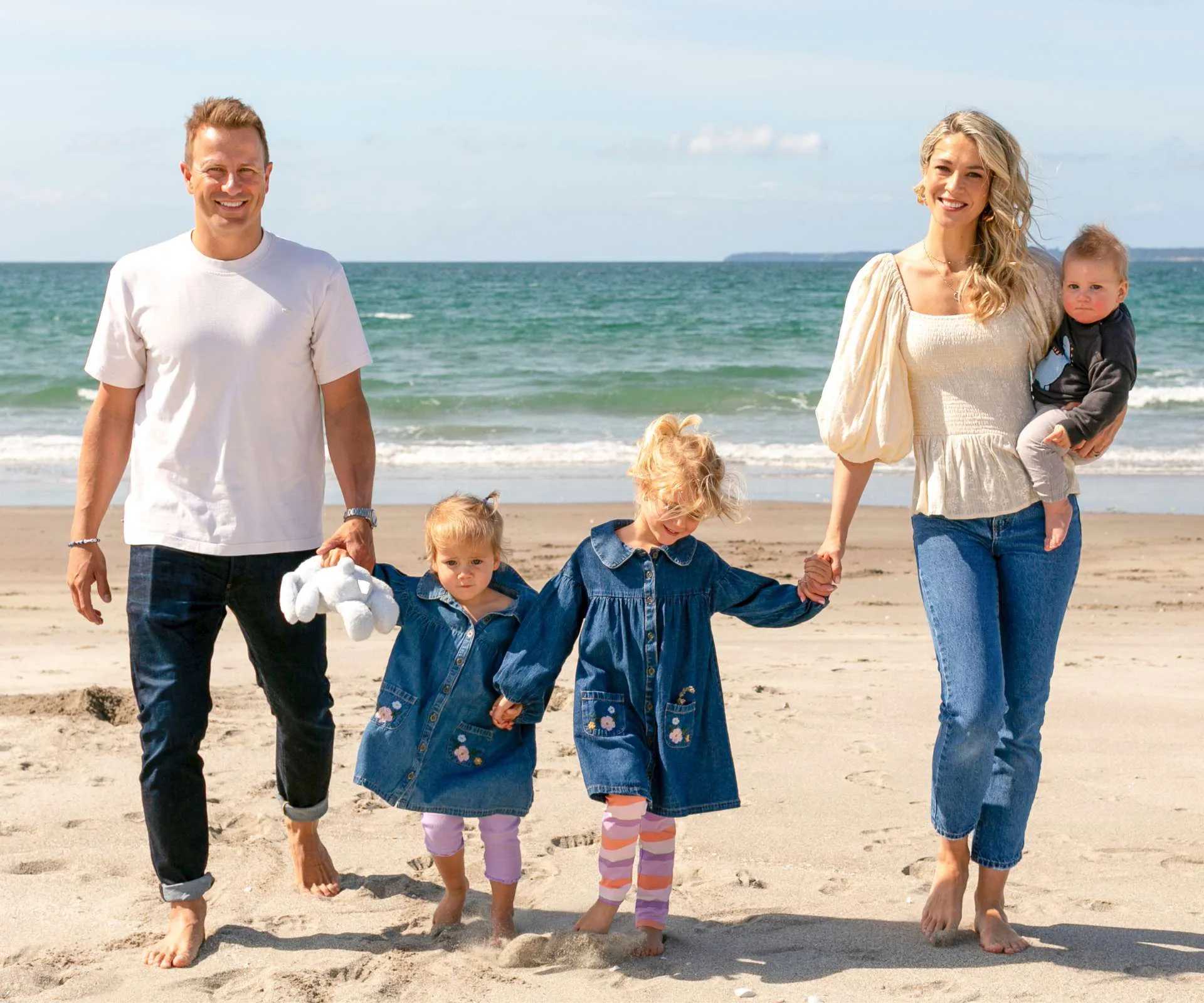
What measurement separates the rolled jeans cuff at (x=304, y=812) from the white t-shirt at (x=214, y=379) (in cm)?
82

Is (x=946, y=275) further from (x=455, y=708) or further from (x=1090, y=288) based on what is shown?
(x=455, y=708)

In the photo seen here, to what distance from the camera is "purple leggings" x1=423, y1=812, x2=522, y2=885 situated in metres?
3.56

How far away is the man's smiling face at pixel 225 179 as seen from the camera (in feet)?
11.3

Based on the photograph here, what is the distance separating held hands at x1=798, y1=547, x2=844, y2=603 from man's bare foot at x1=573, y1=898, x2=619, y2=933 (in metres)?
0.94

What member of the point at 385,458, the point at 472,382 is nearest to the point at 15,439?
the point at 385,458

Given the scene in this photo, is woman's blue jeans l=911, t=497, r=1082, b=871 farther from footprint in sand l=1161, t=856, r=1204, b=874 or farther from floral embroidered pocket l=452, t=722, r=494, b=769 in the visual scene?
floral embroidered pocket l=452, t=722, r=494, b=769

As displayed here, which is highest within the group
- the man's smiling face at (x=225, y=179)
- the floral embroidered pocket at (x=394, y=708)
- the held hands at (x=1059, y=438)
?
the man's smiling face at (x=225, y=179)

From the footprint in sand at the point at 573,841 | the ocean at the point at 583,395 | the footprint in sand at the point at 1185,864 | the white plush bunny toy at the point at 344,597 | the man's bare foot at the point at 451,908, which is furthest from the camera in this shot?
the ocean at the point at 583,395

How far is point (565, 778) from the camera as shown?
4828 mm

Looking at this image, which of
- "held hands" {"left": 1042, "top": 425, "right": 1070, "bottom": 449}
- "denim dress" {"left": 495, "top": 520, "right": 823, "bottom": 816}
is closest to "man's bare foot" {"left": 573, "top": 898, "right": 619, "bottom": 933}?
"denim dress" {"left": 495, "top": 520, "right": 823, "bottom": 816}

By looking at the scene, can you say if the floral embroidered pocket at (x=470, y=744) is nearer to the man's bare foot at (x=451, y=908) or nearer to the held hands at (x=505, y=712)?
the held hands at (x=505, y=712)

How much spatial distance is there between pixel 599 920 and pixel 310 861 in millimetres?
932

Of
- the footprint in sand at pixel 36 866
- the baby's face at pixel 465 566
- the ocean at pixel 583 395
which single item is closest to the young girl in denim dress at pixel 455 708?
the baby's face at pixel 465 566

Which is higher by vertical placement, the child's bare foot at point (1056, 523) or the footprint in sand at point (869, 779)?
the child's bare foot at point (1056, 523)
